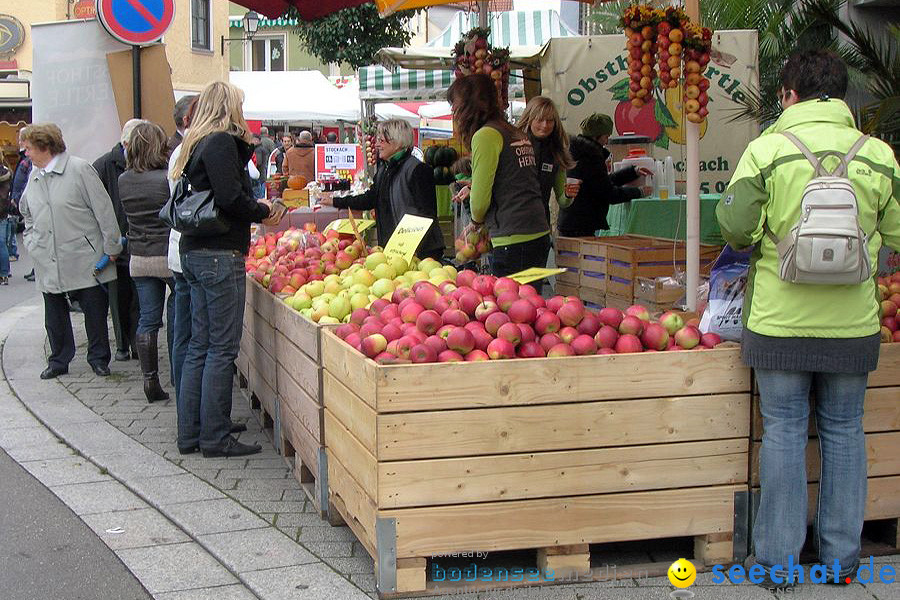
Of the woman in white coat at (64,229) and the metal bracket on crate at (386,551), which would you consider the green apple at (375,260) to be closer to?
the metal bracket on crate at (386,551)

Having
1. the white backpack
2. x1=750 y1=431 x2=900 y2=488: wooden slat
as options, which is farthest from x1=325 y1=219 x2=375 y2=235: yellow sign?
the white backpack

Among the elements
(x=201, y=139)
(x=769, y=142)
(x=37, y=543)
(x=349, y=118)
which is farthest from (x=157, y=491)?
(x=349, y=118)

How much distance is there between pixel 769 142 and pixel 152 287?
461 cm

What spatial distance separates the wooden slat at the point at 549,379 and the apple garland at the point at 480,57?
422cm

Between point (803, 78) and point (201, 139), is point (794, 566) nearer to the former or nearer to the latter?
point (803, 78)

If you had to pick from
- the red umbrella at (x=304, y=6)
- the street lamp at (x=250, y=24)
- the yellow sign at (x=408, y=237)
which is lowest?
the yellow sign at (x=408, y=237)

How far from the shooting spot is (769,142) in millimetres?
3627

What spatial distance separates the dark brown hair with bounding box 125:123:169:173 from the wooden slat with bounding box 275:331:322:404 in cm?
206

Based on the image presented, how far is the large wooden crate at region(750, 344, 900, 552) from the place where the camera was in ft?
13.0

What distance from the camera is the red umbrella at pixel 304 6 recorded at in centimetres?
791

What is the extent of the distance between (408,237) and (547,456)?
2294mm

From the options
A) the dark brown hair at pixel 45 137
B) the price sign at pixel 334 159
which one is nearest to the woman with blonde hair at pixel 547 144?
the dark brown hair at pixel 45 137

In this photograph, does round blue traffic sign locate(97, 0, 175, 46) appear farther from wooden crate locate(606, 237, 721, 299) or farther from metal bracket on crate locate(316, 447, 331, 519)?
metal bracket on crate locate(316, 447, 331, 519)

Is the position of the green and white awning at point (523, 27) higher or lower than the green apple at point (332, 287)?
higher
